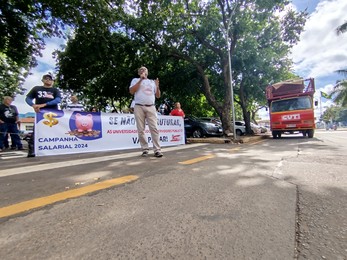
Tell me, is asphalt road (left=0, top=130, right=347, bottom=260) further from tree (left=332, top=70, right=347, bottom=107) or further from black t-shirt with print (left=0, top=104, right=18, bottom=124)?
tree (left=332, top=70, right=347, bottom=107)

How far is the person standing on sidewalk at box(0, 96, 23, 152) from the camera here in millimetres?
7605

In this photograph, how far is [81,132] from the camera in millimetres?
6188

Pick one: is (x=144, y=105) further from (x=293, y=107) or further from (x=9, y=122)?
(x=293, y=107)

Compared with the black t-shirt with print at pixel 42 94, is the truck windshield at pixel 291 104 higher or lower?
A: higher

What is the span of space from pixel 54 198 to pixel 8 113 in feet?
23.6

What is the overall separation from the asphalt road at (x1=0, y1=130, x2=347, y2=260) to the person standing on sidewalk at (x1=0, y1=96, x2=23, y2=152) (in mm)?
5647

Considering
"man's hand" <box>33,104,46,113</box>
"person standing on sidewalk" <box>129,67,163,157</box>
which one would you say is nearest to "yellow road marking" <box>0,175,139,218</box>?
"person standing on sidewalk" <box>129,67,163,157</box>

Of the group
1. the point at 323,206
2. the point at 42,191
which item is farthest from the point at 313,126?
the point at 42,191

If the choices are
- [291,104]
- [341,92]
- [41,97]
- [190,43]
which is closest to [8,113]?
[41,97]

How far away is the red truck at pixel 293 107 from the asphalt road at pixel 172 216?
37.0ft

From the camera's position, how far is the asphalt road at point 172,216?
131 centimetres

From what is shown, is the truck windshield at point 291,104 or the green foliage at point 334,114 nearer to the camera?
the truck windshield at point 291,104

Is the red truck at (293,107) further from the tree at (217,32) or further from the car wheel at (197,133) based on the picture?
the car wheel at (197,133)

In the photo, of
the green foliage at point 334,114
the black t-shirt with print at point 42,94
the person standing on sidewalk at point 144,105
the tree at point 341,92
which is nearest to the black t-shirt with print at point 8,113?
the black t-shirt with print at point 42,94
